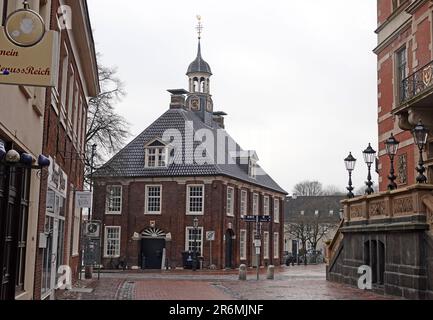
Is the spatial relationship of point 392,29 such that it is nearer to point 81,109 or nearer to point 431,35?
point 431,35

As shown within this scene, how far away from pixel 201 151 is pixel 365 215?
2749 cm

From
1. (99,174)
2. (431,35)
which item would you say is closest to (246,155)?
(99,174)

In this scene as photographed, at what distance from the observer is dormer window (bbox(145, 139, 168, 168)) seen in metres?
47.8

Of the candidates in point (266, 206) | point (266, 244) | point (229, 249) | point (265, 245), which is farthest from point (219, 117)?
point (229, 249)

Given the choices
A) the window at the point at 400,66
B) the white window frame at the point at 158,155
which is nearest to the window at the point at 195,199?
the white window frame at the point at 158,155

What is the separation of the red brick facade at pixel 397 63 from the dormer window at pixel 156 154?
936 inches

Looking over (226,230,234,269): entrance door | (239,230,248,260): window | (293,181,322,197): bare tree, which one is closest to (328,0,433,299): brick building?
(226,230,234,269): entrance door

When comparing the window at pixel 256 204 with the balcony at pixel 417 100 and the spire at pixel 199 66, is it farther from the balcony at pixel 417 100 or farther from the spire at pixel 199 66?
the balcony at pixel 417 100

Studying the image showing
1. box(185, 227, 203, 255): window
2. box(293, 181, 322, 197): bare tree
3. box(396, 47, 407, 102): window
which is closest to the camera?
box(396, 47, 407, 102): window

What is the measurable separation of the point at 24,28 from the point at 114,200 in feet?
132

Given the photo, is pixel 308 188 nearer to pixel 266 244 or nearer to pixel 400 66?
pixel 266 244

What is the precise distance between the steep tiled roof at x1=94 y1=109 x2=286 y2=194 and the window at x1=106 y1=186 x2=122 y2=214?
1.57m

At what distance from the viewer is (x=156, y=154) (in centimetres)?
4816

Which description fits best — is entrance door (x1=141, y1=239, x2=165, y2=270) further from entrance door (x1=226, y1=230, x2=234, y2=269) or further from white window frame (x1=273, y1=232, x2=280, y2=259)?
white window frame (x1=273, y1=232, x2=280, y2=259)
